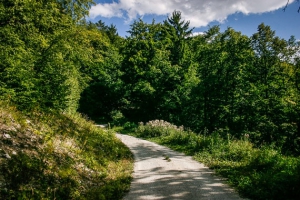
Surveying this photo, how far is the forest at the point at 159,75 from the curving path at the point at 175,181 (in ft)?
16.4

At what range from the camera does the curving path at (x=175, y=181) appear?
6.19 metres

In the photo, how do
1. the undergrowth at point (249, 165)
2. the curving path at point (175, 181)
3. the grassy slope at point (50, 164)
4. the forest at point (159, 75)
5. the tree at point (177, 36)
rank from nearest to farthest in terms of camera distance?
1. the grassy slope at point (50, 164)
2. the undergrowth at point (249, 165)
3. the curving path at point (175, 181)
4. the forest at point (159, 75)
5. the tree at point (177, 36)

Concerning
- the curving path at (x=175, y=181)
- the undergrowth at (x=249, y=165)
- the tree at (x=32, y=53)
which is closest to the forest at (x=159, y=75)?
the tree at (x=32, y=53)

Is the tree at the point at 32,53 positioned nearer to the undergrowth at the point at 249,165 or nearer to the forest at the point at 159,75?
the forest at the point at 159,75

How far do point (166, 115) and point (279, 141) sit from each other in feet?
45.8

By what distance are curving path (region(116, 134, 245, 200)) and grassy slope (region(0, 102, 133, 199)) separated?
0.56m

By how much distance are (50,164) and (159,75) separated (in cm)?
2368

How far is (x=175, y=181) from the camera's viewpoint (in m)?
7.44

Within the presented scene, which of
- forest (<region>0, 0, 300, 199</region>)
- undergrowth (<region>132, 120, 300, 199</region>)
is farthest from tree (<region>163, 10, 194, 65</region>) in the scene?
undergrowth (<region>132, 120, 300, 199</region>)

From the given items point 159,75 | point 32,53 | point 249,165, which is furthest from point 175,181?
point 159,75

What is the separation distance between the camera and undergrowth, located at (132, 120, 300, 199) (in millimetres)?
6023

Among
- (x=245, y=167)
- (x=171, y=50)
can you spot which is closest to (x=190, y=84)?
(x=171, y=50)

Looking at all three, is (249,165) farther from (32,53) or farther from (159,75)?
(159,75)

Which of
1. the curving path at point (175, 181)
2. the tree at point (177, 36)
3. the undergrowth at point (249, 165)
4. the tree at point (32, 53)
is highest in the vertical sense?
the tree at point (177, 36)
